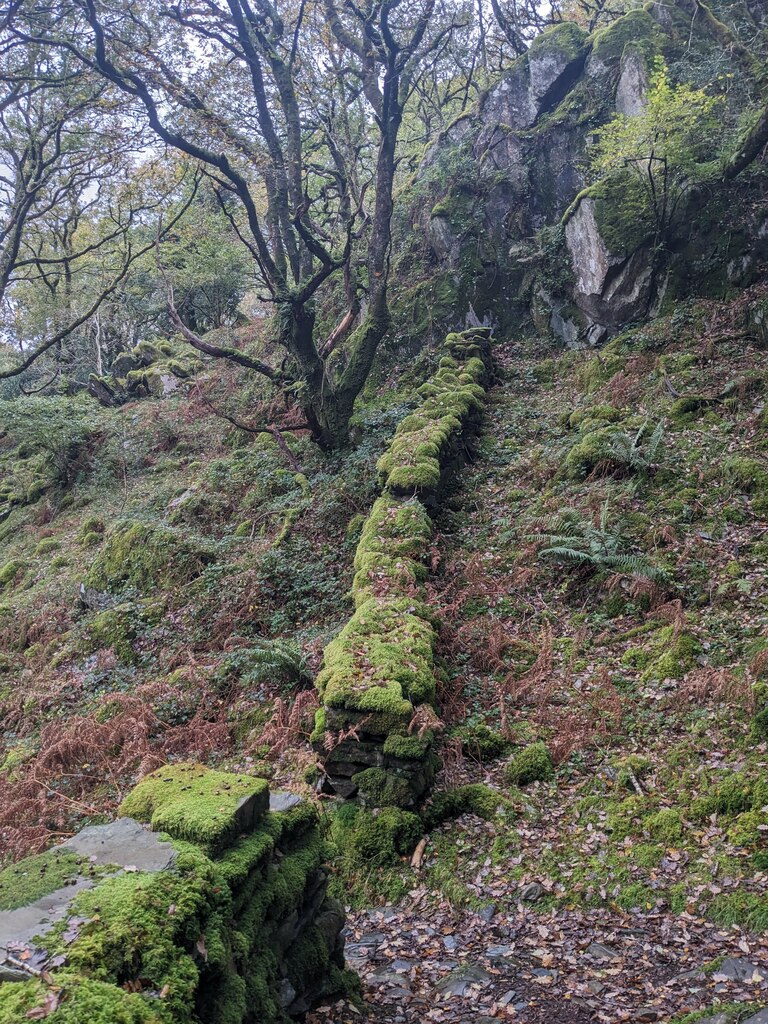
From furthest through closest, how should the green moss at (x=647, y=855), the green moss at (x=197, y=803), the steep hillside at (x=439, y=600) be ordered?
the green moss at (x=647, y=855) < the steep hillside at (x=439, y=600) < the green moss at (x=197, y=803)

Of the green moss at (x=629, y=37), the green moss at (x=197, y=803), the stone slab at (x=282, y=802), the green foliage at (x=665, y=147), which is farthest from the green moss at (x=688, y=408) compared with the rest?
the green moss at (x=629, y=37)

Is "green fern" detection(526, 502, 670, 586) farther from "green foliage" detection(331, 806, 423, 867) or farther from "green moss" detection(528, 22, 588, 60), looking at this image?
"green moss" detection(528, 22, 588, 60)

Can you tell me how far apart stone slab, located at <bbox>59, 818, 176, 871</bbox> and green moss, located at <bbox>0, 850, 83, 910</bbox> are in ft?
0.32

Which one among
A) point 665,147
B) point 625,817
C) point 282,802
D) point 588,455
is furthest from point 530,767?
point 665,147

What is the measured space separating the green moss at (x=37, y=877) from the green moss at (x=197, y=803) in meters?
0.47

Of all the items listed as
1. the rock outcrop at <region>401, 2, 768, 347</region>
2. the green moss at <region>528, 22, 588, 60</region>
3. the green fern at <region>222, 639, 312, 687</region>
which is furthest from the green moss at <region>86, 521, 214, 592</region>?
the green moss at <region>528, 22, 588, 60</region>

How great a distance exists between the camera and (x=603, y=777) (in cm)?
559

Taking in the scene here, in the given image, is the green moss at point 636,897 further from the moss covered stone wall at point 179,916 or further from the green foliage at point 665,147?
the green foliage at point 665,147

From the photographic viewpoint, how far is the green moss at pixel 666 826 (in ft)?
15.6

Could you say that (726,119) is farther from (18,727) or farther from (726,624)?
(18,727)

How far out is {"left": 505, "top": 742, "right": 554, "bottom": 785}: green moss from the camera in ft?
19.1

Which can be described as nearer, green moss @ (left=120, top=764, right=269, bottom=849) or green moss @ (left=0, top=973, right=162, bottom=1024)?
green moss @ (left=0, top=973, right=162, bottom=1024)

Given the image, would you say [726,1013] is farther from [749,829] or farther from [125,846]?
[125,846]

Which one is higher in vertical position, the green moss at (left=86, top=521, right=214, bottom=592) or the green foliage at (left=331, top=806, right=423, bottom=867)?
the green moss at (left=86, top=521, right=214, bottom=592)
